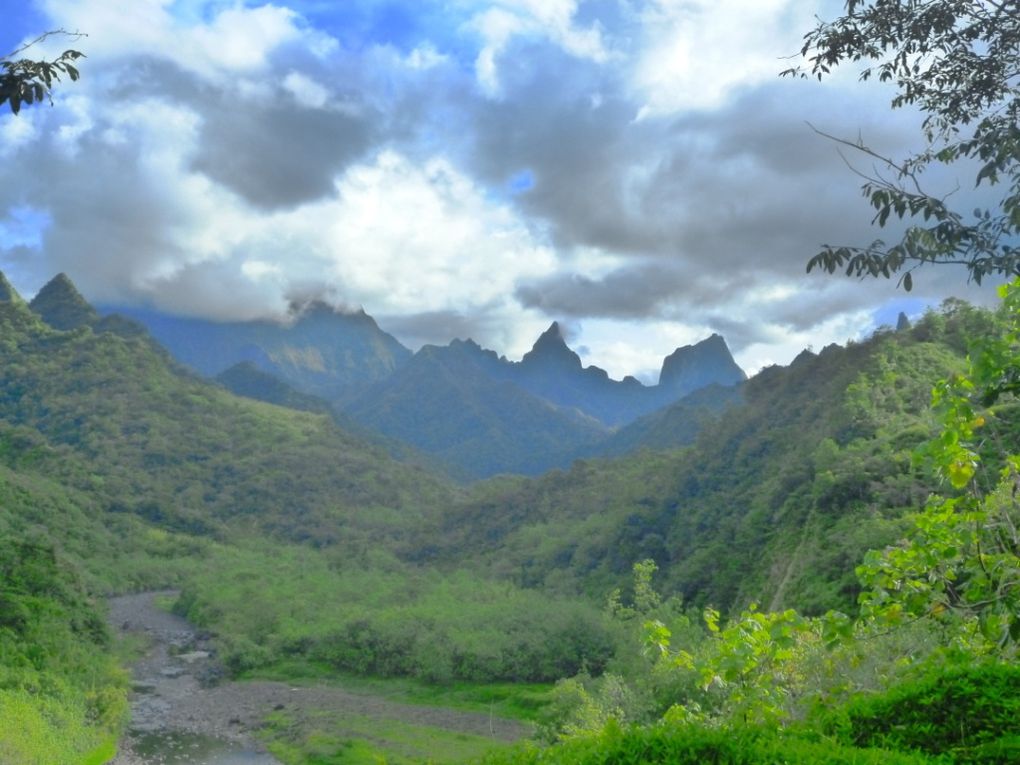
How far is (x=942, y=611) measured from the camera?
191 inches

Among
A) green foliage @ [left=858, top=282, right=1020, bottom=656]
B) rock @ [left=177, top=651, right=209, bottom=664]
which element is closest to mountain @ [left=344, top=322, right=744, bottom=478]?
rock @ [left=177, top=651, right=209, bottom=664]

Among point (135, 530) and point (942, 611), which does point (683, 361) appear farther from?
point (942, 611)

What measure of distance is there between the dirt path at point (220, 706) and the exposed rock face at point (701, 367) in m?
132

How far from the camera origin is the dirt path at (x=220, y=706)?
31.0 metres

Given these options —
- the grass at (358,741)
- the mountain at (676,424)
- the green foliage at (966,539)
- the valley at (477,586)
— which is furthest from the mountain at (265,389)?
the green foliage at (966,539)

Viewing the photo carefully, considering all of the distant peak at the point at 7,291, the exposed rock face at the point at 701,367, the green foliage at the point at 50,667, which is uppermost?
the exposed rock face at the point at 701,367

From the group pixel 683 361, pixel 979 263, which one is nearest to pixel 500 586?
pixel 979 263

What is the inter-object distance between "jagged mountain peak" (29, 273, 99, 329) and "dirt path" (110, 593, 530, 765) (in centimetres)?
7363

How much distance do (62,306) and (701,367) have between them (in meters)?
126

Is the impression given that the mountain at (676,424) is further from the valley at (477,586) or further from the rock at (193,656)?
the rock at (193,656)

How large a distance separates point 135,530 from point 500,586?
30.7 metres

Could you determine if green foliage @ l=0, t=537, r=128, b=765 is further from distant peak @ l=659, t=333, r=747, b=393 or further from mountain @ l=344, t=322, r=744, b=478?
distant peak @ l=659, t=333, r=747, b=393

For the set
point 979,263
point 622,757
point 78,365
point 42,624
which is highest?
point 78,365

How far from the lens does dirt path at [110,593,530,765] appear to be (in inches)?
1219
